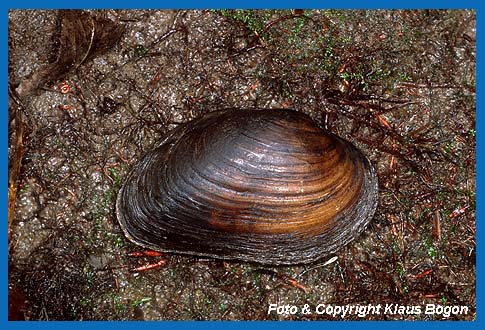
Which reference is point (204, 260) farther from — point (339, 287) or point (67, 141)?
point (67, 141)

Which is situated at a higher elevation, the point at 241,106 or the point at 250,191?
the point at 241,106

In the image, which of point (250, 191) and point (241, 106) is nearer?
point (250, 191)

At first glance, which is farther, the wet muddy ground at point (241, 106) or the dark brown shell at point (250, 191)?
the wet muddy ground at point (241, 106)

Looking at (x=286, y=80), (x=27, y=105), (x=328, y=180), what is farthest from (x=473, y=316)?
(x=27, y=105)

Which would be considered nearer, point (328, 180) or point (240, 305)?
point (328, 180)
